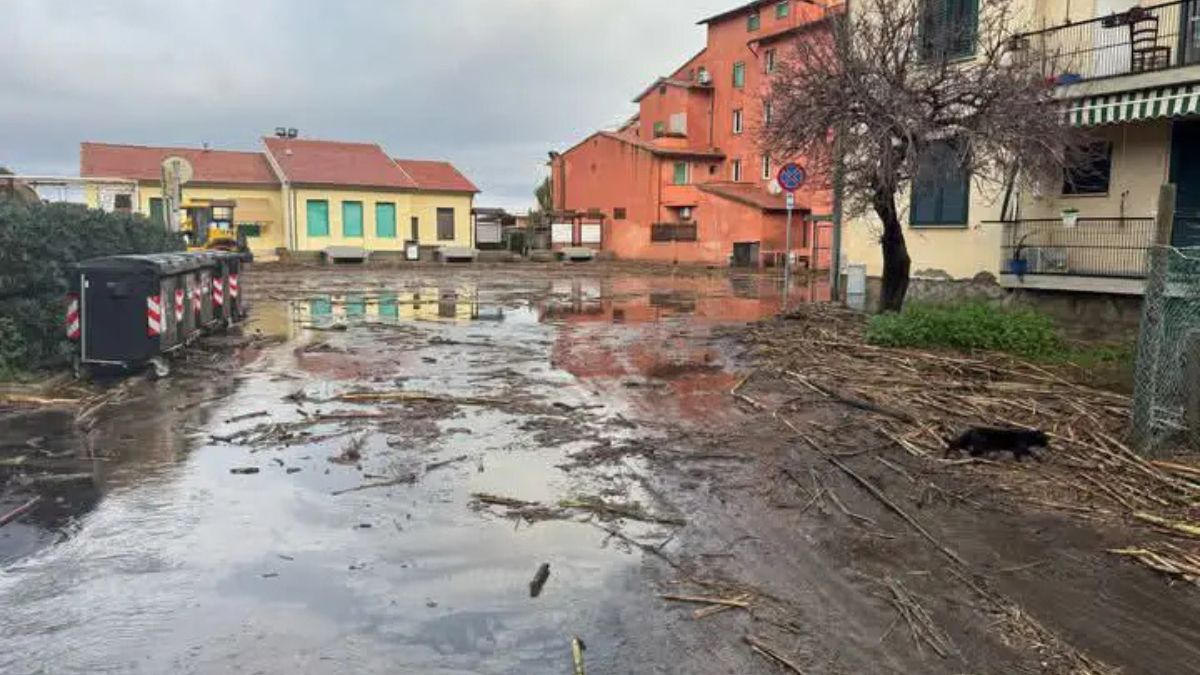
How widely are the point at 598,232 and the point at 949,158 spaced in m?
41.5

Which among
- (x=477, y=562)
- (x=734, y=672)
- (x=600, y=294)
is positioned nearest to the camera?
(x=734, y=672)

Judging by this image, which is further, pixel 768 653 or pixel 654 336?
pixel 654 336

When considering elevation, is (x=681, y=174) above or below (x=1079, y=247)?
above

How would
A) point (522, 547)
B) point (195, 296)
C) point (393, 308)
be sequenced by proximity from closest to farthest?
1. point (522, 547)
2. point (195, 296)
3. point (393, 308)

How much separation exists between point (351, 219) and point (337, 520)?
46.7m

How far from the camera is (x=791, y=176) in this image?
18.8 m

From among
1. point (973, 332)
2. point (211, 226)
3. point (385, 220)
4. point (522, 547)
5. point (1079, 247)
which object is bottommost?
point (522, 547)

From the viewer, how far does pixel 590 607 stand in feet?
15.5

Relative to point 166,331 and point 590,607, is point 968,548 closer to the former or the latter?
point 590,607

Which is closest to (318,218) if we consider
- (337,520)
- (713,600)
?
(337,520)

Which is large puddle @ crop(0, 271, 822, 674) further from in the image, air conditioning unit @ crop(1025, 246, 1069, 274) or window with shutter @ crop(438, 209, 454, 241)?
window with shutter @ crop(438, 209, 454, 241)

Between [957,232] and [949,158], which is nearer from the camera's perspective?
[949,158]

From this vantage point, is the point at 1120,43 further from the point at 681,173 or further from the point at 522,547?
the point at 681,173

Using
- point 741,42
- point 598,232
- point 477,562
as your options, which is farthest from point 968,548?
point 741,42
